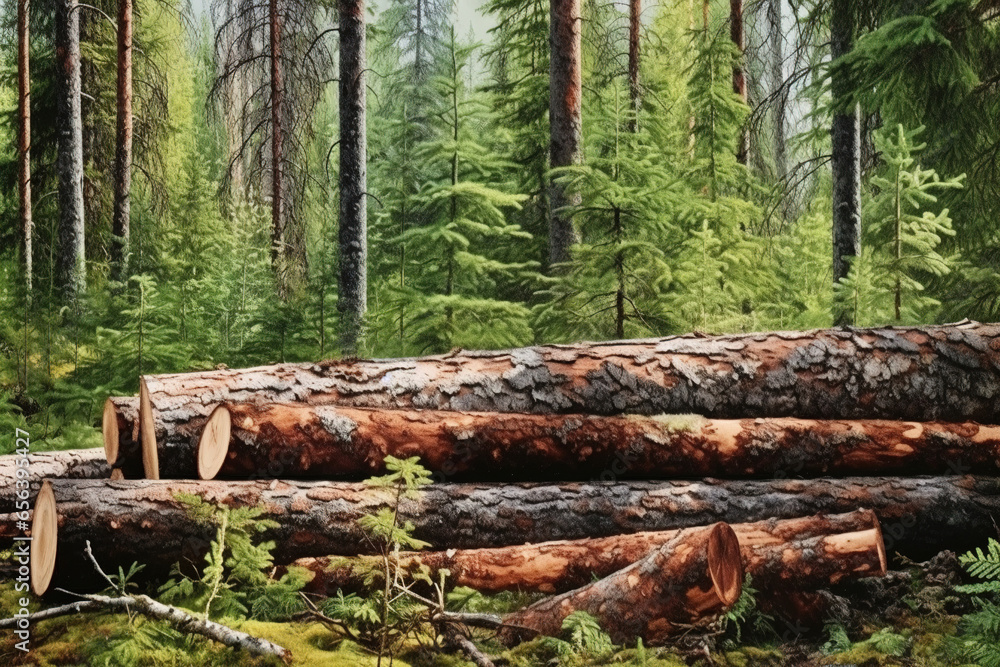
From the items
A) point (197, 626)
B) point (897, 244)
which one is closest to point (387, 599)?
point (197, 626)

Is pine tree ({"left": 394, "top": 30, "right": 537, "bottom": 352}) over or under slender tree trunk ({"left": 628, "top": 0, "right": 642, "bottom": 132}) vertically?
under

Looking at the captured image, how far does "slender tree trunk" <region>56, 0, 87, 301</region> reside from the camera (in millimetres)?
13234

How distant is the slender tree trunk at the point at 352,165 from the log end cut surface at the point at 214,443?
6275 mm

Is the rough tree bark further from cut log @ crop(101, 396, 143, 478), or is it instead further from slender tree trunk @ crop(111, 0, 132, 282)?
cut log @ crop(101, 396, 143, 478)

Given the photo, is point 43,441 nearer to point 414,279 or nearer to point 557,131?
point 414,279

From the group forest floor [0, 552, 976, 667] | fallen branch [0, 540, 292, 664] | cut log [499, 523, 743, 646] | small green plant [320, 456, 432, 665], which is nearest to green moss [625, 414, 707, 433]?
forest floor [0, 552, 976, 667]

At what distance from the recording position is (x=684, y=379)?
609 centimetres

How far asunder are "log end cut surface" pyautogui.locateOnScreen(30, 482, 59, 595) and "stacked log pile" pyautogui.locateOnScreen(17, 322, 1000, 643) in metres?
0.02

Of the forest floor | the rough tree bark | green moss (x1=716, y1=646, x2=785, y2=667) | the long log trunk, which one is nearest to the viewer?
the forest floor

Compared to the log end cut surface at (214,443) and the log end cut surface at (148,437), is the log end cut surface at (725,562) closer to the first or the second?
the log end cut surface at (214,443)

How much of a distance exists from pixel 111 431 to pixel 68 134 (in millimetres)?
9298

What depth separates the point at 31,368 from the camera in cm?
1054

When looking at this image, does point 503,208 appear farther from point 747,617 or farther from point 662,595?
point 662,595

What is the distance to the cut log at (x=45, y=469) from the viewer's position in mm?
6184
